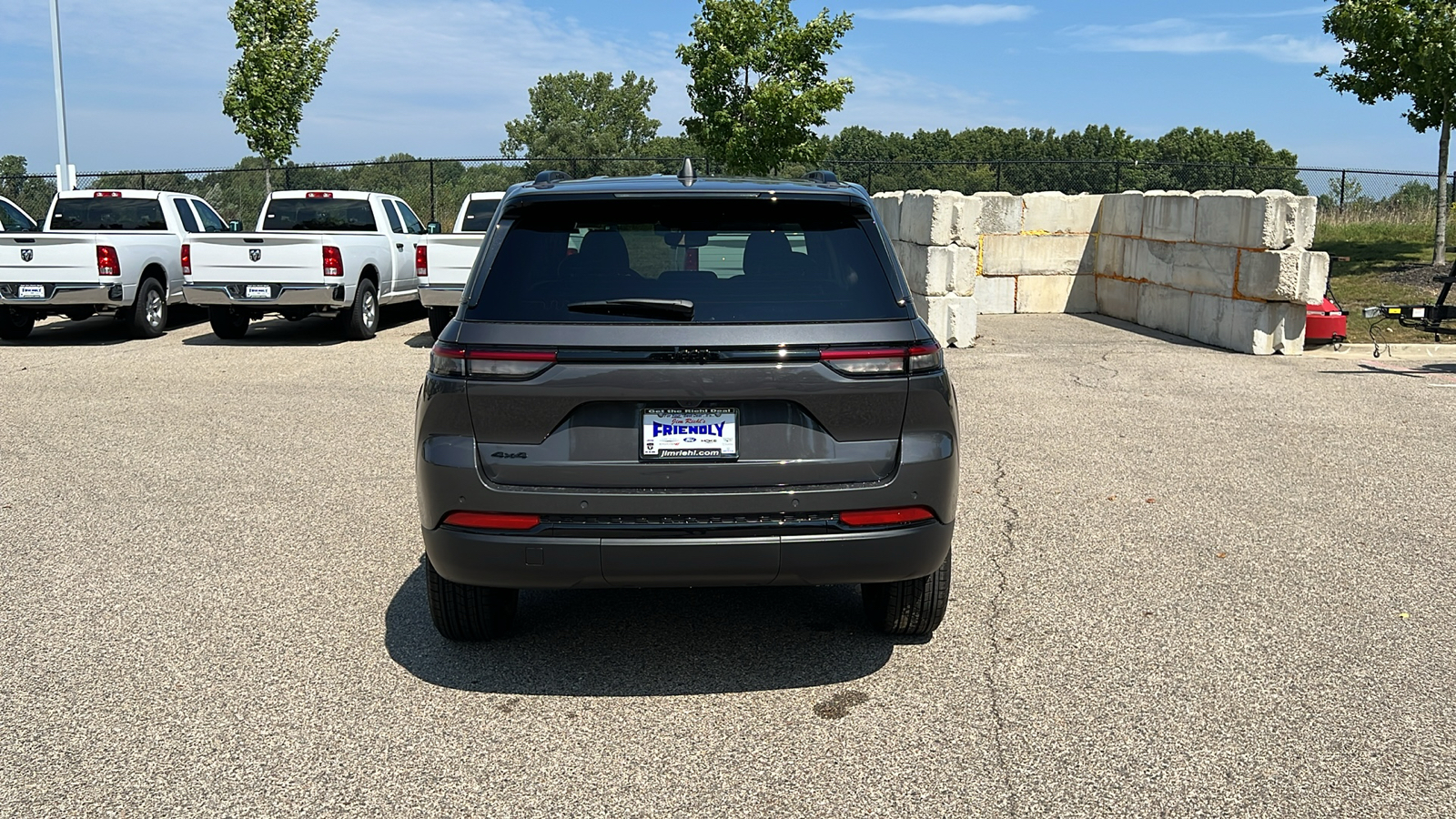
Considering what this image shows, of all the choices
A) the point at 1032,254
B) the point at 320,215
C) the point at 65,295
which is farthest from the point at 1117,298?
the point at 65,295

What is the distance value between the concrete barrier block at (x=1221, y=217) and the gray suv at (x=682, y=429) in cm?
1165

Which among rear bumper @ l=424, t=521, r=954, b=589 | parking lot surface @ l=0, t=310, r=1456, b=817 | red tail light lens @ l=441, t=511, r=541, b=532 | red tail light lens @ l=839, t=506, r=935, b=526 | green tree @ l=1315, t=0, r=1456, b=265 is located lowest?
parking lot surface @ l=0, t=310, r=1456, b=817

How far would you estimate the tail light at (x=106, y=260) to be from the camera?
49.5ft

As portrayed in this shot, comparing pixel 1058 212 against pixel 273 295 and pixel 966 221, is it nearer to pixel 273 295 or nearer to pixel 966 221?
pixel 966 221

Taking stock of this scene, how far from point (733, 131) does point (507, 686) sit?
2651 centimetres

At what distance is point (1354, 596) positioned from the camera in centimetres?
537

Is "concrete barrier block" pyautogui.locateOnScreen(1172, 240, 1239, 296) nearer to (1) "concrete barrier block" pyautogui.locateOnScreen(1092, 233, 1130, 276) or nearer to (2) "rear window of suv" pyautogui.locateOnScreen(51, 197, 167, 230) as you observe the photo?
(1) "concrete barrier block" pyautogui.locateOnScreen(1092, 233, 1130, 276)

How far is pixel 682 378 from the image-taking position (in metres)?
3.87

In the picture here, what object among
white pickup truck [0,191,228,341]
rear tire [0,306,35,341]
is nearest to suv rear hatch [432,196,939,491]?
white pickup truck [0,191,228,341]

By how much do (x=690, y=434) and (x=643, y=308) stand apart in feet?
1.44

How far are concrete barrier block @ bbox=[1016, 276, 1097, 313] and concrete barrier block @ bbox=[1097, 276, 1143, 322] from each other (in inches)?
7.2

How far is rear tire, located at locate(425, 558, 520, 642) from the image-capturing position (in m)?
4.54

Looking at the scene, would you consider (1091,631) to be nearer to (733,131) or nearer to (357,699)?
(357,699)

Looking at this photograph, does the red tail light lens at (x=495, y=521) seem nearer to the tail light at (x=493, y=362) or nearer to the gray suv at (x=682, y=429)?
the gray suv at (x=682, y=429)
